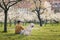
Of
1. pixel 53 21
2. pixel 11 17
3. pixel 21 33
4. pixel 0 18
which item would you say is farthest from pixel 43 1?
pixel 21 33

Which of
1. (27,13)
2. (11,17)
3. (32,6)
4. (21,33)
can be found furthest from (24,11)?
(21,33)

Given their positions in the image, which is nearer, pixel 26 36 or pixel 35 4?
pixel 26 36

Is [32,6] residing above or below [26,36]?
above

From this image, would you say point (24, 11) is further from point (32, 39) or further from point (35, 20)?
point (32, 39)

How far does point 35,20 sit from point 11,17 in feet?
32.6

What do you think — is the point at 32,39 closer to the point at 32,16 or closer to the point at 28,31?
the point at 28,31

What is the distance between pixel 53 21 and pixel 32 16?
6713 mm

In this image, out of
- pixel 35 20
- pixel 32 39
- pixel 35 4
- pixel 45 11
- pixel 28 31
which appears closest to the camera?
pixel 32 39

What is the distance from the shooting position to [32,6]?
37.4m

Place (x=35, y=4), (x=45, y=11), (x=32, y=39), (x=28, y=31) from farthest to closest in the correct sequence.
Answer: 1. (x=45, y=11)
2. (x=35, y=4)
3. (x=28, y=31)
4. (x=32, y=39)

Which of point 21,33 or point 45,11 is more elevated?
point 45,11

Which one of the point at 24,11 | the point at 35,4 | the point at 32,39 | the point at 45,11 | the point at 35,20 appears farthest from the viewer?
the point at 35,20

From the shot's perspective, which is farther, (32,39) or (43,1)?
(43,1)

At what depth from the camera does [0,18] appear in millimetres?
43844
